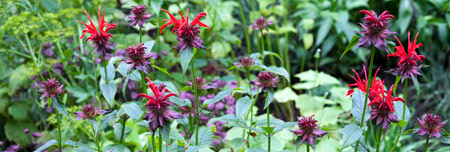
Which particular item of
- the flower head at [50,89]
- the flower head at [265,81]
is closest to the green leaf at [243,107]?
the flower head at [265,81]

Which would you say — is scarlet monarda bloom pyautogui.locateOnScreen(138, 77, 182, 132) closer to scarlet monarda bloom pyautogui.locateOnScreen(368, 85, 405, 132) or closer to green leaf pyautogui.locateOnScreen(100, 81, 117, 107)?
green leaf pyautogui.locateOnScreen(100, 81, 117, 107)

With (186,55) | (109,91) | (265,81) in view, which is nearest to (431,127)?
(265,81)

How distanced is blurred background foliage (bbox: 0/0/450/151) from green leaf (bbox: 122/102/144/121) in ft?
2.39

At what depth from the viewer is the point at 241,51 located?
11.7 feet

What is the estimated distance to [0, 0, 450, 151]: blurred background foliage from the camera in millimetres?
2025

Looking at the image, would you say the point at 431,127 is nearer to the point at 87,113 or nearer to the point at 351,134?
the point at 351,134

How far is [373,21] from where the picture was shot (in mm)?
912

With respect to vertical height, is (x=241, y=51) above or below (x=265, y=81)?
below

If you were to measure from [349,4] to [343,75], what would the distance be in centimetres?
54

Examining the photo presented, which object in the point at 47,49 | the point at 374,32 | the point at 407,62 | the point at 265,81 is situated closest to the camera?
the point at 374,32

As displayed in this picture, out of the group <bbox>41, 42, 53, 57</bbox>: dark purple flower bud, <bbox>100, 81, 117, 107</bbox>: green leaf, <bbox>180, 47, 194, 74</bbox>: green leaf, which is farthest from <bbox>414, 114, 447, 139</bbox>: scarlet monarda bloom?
<bbox>41, 42, 53, 57</bbox>: dark purple flower bud

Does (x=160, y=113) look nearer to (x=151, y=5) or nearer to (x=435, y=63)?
(x=151, y=5)

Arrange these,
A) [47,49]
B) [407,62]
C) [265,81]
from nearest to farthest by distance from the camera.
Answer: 1. [407,62]
2. [265,81]
3. [47,49]

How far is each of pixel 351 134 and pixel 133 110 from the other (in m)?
0.54
